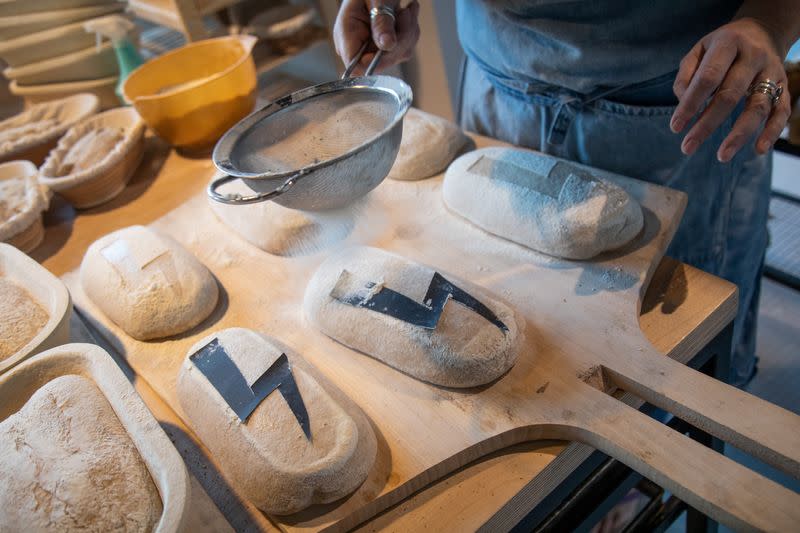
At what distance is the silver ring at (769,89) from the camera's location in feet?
2.95

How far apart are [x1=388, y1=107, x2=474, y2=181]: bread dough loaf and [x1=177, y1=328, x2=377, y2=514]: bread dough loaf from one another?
0.58m

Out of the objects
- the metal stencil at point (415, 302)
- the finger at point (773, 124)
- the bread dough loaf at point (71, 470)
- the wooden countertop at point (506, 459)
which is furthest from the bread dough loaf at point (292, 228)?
the finger at point (773, 124)

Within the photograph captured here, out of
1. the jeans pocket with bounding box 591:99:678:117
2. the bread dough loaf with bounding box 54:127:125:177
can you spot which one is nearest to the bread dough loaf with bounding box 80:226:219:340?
Answer: the bread dough loaf with bounding box 54:127:125:177

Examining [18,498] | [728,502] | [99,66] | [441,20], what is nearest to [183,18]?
[99,66]

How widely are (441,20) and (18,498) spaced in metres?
2.24

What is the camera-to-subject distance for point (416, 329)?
0.95m

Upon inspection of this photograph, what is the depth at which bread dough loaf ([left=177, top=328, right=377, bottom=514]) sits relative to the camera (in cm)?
80

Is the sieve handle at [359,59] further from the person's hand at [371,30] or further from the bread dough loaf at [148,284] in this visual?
the bread dough loaf at [148,284]

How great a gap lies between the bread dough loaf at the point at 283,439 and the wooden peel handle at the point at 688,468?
315 millimetres

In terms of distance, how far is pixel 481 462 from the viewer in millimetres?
875

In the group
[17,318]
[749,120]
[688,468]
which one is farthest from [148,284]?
[749,120]

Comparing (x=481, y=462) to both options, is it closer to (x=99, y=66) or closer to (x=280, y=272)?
(x=280, y=272)

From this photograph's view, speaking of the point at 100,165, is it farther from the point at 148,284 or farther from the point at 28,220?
the point at 148,284

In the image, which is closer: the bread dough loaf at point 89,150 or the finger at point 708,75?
the finger at point 708,75
